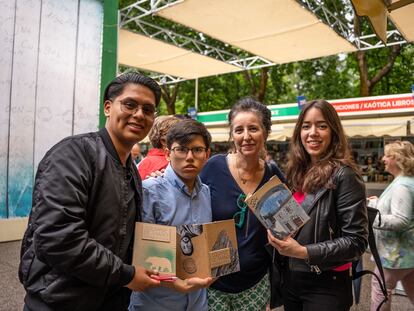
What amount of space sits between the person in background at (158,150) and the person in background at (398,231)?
6.33 feet

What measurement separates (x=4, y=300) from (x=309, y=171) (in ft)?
11.6

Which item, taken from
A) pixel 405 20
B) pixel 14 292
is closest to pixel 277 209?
pixel 14 292

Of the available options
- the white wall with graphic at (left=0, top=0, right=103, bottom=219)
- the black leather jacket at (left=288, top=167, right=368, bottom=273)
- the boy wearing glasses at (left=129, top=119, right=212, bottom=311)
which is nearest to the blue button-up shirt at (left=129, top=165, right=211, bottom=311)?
the boy wearing glasses at (left=129, top=119, right=212, bottom=311)

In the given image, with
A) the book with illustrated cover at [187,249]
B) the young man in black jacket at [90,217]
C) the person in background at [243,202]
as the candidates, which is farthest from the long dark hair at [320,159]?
the young man in black jacket at [90,217]

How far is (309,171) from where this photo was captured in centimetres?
203

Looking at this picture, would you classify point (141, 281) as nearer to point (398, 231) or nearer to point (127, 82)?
point (127, 82)

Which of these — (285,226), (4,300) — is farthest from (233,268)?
(4,300)

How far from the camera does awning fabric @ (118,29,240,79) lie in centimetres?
905

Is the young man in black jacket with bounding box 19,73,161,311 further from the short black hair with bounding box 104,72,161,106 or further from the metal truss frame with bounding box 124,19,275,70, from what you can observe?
the metal truss frame with bounding box 124,19,275,70

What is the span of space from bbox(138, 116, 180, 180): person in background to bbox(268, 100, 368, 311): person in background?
1.28 meters

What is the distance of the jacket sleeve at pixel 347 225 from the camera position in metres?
1.78

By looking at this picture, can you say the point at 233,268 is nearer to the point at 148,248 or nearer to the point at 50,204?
the point at 148,248

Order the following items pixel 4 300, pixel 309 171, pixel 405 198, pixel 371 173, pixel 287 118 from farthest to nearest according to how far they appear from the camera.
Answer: pixel 287 118
pixel 371 173
pixel 4 300
pixel 405 198
pixel 309 171

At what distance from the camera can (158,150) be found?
317 cm
